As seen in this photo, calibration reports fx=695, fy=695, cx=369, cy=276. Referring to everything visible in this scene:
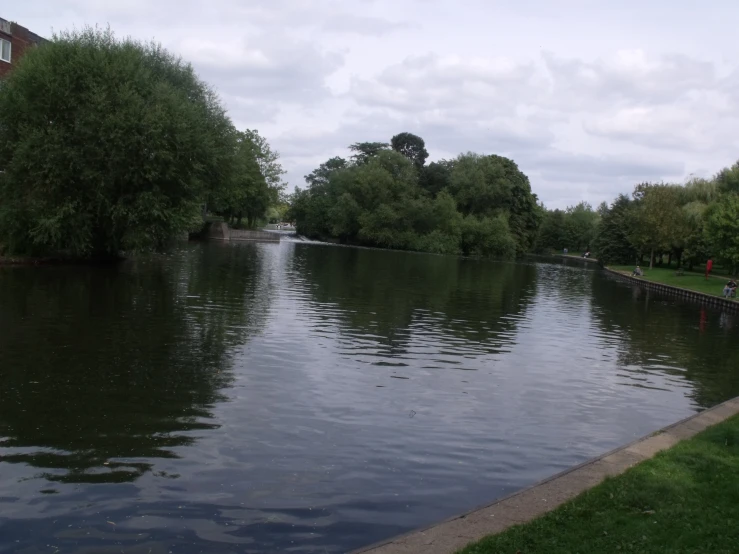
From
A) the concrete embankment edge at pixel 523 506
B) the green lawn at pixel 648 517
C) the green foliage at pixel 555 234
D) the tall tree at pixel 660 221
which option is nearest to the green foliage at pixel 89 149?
the concrete embankment edge at pixel 523 506

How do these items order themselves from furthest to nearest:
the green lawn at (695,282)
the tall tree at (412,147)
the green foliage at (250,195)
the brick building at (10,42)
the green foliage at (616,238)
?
1. the tall tree at (412,147)
2. the green foliage at (616,238)
3. the green foliage at (250,195)
4. the green lawn at (695,282)
5. the brick building at (10,42)

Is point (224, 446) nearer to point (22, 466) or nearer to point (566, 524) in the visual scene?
point (22, 466)

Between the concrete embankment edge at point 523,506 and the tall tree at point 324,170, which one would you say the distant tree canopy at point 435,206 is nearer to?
the tall tree at point 324,170

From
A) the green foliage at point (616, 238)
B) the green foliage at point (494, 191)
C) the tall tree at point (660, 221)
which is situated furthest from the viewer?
the green foliage at point (494, 191)

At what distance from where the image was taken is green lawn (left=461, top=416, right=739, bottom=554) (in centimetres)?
649

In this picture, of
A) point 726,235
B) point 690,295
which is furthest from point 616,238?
point 690,295

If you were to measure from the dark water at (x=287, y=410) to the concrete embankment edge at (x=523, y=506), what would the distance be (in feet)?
3.25

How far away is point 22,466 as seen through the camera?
911cm

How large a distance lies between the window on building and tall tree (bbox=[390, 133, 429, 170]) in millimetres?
81718

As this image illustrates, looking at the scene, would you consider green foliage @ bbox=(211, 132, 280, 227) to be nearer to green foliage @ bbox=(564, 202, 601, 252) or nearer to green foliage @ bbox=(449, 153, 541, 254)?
green foliage @ bbox=(449, 153, 541, 254)

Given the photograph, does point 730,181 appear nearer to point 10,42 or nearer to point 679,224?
point 679,224

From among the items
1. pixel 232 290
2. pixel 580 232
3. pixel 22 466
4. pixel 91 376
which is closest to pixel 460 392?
pixel 91 376

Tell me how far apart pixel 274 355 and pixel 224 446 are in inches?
274

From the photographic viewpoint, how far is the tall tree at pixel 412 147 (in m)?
126
